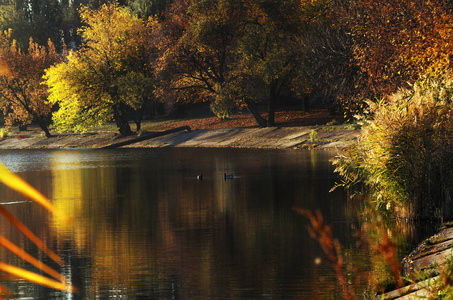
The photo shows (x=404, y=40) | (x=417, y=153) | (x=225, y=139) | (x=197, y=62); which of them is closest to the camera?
(x=417, y=153)

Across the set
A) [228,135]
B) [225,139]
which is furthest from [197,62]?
[225,139]

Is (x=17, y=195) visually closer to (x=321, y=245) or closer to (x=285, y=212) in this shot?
(x=285, y=212)

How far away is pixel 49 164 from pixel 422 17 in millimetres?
25633

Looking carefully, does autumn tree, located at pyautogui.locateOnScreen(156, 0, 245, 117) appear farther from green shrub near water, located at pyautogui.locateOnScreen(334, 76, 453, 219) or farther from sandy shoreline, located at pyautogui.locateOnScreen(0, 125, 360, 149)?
green shrub near water, located at pyautogui.locateOnScreen(334, 76, 453, 219)

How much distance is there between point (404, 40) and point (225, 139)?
28.3 meters

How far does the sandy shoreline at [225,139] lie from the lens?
4538 cm

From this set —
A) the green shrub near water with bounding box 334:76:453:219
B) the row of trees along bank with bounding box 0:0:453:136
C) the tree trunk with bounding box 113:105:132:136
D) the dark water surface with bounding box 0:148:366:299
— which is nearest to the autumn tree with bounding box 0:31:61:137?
the row of trees along bank with bounding box 0:0:453:136

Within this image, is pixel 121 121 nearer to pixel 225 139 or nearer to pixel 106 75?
pixel 106 75

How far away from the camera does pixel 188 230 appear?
55.7 feet

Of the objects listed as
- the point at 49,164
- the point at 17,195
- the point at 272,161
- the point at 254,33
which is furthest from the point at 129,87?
the point at 17,195

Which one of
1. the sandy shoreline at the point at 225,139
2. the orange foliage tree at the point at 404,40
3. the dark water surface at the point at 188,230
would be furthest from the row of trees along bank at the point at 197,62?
the dark water surface at the point at 188,230

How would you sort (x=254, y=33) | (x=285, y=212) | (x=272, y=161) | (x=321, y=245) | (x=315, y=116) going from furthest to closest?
(x=315, y=116) → (x=254, y=33) → (x=272, y=161) → (x=285, y=212) → (x=321, y=245)

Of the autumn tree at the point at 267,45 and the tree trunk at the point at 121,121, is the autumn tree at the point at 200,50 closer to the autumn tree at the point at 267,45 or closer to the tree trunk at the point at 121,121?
the autumn tree at the point at 267,45

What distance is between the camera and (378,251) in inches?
535
